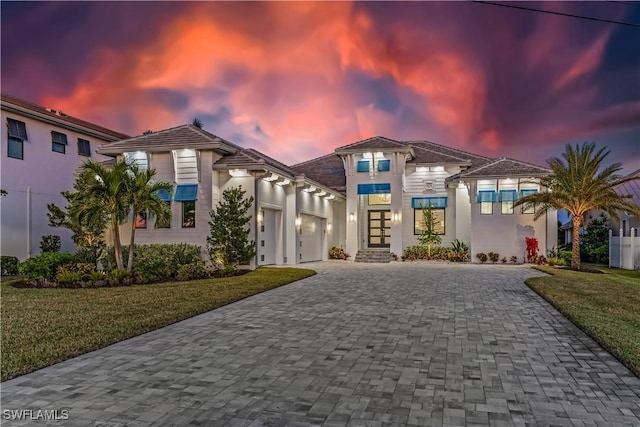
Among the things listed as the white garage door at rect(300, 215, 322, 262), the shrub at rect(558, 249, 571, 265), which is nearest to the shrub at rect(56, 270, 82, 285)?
the white garage door at rect(300, 215, 322, 262)

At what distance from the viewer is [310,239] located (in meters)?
24.1

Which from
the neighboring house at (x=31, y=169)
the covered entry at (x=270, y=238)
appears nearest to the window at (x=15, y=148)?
the neighboring house at (x=31, y=169)

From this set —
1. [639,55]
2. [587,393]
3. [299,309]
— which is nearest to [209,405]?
[587,393]

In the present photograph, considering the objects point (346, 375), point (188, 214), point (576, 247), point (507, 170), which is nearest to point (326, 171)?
point (507, 170)

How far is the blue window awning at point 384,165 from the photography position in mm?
25312

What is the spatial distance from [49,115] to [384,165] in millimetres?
17788

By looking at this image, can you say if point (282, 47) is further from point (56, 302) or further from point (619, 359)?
point (619, 359)

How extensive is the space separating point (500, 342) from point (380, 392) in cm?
302

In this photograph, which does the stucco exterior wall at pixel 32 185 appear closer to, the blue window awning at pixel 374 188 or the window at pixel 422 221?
the blue window awning at pixel 374 188

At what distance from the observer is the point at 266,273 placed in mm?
16031

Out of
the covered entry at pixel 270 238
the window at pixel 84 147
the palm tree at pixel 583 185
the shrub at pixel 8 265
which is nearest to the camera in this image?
the shrub at pixel 8 265

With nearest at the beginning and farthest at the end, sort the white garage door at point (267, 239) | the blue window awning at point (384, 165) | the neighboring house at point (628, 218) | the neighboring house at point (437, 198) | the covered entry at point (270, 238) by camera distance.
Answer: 1. the white garage door at point (267, 239)
2. the covered entry at point (270, 238)
3. the neighboring house at point (437, 198)
4. the neighboring house at point (628, 218)
5. the blue window awning at point (384, 165)

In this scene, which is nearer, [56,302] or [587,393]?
[587,393]

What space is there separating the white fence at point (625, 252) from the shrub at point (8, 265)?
26.7m
